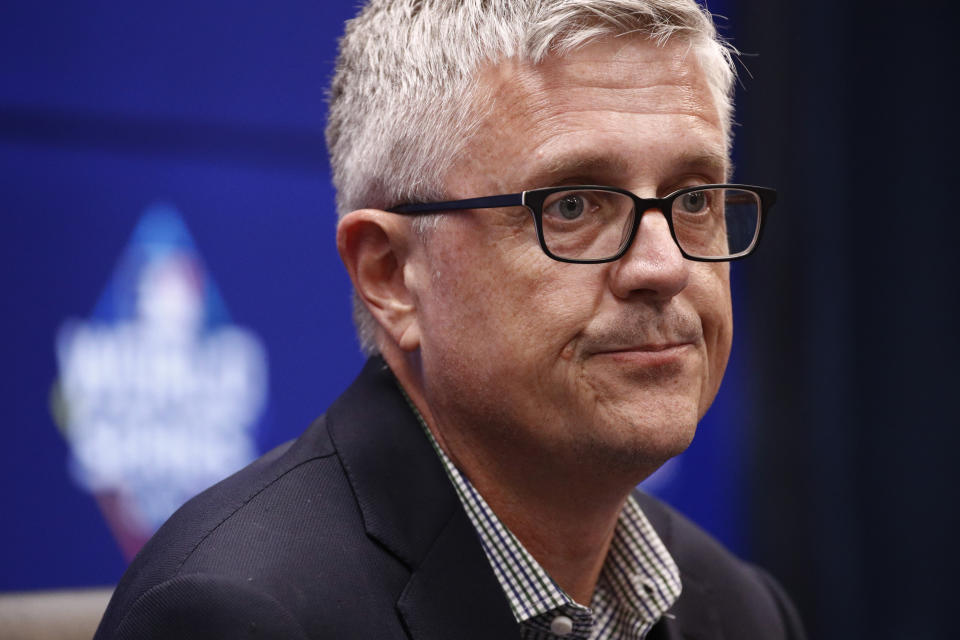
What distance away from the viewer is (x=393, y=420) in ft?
5.04

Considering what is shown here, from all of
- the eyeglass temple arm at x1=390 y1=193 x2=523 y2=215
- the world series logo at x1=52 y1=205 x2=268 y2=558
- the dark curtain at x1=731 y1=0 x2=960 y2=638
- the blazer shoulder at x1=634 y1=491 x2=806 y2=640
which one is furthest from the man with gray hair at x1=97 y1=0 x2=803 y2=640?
the dark curtain at x1=731 y1=0 x2=960 y2=638

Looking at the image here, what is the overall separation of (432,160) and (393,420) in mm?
402

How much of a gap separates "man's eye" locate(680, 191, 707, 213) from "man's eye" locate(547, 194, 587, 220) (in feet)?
0.54

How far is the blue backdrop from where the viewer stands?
2787 millimetres

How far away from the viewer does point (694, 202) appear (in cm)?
149

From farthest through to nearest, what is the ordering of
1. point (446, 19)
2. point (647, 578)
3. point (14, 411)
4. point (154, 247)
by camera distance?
1. point (154, 247)
2. point (14, 411)
3. point (647, 578)
4. point (446, 19)

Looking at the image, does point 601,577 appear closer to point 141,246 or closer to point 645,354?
point 645,354

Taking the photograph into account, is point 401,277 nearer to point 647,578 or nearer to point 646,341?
point 646,341

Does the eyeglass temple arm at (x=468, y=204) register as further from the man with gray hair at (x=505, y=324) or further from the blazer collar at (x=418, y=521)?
the blazer collar at (x=418, y=521)

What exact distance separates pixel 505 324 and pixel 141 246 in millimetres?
1826

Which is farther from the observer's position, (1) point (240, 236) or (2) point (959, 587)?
(2) point (959, 587)

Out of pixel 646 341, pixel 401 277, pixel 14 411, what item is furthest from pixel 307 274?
pixel 646 341

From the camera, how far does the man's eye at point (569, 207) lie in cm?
141

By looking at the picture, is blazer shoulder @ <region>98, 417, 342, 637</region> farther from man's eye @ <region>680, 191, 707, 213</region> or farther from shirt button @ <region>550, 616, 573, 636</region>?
man's eye @ <region>680, 191, 707, 213</region>
